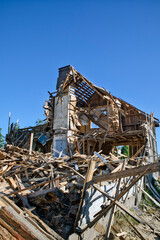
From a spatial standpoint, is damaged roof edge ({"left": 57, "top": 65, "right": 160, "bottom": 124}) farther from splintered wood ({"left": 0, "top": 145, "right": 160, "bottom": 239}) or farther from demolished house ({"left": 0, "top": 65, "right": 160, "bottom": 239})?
splintered wood ({"left": 0, "top": 145, "right": 160, "bottom": 239})

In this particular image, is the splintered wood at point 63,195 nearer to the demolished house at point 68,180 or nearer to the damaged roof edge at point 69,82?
the demolished house at point 68,180

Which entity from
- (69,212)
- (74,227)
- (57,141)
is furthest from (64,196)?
(57,141)

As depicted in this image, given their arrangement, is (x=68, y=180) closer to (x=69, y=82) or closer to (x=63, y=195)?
(x=63, y=195)

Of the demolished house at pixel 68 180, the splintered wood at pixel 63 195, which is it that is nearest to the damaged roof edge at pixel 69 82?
the demolished house at pixel 68 180

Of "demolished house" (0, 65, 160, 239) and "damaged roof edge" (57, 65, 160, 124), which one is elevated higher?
"damaged roof edge" (57, 65, 160, 124)

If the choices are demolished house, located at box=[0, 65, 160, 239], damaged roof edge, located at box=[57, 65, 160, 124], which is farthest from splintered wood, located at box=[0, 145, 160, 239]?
damaged roof edge, located at box=[57, 65, 160, 124]

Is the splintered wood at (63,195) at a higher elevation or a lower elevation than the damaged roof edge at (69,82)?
lower

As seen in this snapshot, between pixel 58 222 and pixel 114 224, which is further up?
pixel 58 222

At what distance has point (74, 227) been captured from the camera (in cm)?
408

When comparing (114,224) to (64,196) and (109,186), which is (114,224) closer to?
(109,186)

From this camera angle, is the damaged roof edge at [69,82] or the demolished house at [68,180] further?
the damaged roof edge at [69,82]

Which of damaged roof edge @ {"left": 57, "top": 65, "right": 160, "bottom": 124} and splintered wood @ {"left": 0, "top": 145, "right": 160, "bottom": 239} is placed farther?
damaged roof edge @ {"left": 57, "top": 65, "right": 160, "bottom": 124}

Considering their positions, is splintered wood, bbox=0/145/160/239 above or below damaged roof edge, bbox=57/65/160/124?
below

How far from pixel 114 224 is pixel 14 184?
3.58 meters
